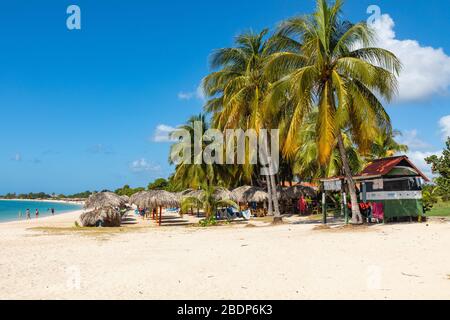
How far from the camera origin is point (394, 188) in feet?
Result: 48.3

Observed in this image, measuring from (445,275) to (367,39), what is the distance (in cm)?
997

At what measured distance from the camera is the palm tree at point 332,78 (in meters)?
13.6

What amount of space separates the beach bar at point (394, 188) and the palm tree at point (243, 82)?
549 centimetres

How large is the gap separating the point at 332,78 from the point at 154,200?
1306cm

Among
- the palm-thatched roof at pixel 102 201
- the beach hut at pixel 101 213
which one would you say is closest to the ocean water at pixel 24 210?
the palm-thatched roof at pixel 102 201

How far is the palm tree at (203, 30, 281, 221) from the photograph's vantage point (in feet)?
62.9

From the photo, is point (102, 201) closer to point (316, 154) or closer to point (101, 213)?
point (101, 213)

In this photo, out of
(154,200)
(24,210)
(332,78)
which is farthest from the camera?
(24,210)

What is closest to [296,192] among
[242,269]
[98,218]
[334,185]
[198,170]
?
[198,170]

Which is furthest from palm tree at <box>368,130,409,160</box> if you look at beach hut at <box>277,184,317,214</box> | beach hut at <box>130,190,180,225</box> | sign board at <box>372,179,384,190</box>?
beach hut at <box>130,190,180,225</box>

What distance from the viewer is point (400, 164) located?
1480 cm

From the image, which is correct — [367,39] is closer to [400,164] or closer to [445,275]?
[400,164]
